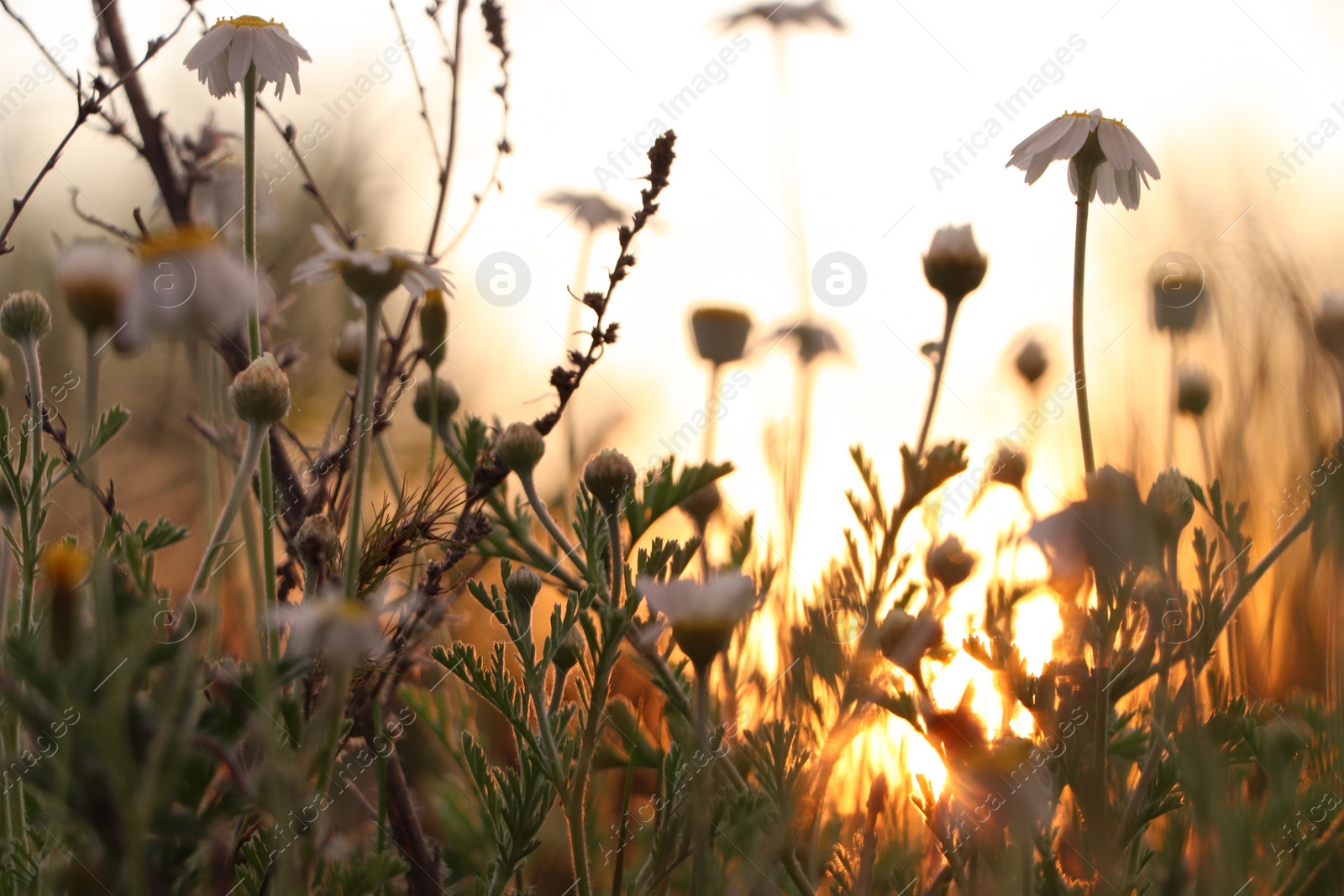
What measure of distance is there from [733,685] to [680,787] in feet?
0.41

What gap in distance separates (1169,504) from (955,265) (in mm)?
304

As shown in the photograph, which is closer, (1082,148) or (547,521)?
(547,521)

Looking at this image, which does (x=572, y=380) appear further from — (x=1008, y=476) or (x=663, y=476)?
(x=1008, y=476)

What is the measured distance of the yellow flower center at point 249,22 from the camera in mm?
822

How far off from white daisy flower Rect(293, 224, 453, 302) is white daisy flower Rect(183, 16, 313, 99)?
0.73ft

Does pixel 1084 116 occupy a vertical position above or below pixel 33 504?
above

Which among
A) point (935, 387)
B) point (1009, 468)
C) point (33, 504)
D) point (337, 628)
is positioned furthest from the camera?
point (1009, 468)

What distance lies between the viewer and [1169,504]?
0.64 m

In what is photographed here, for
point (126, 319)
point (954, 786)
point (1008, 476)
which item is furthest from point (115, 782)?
point (1008, 476)

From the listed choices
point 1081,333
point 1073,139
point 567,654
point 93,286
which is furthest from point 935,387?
point 93,286

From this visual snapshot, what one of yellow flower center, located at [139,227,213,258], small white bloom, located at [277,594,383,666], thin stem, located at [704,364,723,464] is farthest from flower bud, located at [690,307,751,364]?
small white bloom, located at [277,594,383,666]

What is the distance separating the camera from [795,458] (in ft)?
3.62

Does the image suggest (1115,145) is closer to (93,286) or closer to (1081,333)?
(1081,333)

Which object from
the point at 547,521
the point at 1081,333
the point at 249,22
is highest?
the point at 249,22
